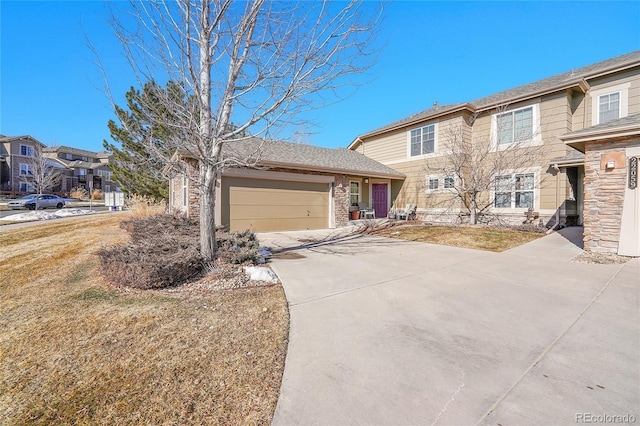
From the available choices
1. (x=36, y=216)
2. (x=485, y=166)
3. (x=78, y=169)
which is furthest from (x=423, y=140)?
(x=78, y=169)

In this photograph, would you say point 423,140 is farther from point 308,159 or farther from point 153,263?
point 153,263

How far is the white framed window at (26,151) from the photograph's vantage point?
3827cm

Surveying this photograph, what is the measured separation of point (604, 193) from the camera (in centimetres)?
712

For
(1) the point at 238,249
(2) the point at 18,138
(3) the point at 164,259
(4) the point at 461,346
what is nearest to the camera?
(4) the point at 461,346

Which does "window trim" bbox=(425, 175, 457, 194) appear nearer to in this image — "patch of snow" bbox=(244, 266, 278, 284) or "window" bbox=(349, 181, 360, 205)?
"window" bbox=(349, 181, 360, 205)

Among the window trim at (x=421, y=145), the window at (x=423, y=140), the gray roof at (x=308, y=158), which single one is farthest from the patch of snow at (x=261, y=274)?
the window at (x=423, y=140)

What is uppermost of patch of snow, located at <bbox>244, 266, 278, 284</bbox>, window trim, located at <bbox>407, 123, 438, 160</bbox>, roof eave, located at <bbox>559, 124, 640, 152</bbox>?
window trim, located at <bbox>407, 123, 438, 160</bbox>

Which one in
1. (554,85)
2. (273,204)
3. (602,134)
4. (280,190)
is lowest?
(273,204)

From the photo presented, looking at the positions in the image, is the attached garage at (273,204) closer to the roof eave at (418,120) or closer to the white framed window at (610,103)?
the roof eave at (418,120)

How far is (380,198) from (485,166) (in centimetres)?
627

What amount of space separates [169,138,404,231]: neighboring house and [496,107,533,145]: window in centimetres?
570

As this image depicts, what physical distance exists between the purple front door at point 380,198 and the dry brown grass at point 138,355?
13.7m

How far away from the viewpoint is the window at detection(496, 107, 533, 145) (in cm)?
1248

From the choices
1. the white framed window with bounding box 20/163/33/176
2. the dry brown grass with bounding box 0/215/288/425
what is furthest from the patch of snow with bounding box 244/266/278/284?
the white framed window with bounding box 20/163/33/176
